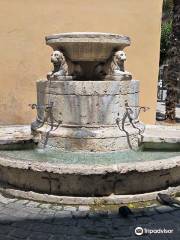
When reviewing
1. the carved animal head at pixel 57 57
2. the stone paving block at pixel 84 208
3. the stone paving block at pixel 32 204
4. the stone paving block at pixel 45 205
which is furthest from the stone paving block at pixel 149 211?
the carved animal head at pixel 57 57

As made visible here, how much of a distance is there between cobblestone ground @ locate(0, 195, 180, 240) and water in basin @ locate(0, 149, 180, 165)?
77 centimetres

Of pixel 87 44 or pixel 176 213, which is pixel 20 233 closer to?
pixel 176 213

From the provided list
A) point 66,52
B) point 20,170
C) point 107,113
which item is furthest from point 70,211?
point 66,52

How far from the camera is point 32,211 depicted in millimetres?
4883

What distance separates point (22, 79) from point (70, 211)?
6.04 meters

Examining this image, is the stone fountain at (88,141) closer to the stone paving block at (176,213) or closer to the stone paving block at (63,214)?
the stone paving block at (63,214)

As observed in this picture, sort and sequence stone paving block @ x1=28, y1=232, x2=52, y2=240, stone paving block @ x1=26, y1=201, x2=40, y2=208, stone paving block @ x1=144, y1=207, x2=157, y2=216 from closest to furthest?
1. stone paving block @ x1=28, y1=232, x2=52, y2=240
2. stone paving block @ x1=144, y1=207, x2=157, y2=216
3. stone paving block @ x1=26, y1=201, x2=40, y2=208

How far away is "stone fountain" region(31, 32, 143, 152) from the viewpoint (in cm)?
606

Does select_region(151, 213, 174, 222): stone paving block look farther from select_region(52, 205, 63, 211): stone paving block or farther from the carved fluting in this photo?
the carved fluting

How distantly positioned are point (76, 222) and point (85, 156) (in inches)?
56.6

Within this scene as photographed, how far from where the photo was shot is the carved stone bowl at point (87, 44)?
6016mm

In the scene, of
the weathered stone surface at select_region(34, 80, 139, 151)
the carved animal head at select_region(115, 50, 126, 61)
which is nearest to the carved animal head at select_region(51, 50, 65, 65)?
the weathered stone surface at select_region(34, 80, 139, 151)

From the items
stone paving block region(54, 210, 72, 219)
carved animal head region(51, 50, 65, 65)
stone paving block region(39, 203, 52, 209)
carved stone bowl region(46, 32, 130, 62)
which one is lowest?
stone paving block region(54, 210, 72, 219)

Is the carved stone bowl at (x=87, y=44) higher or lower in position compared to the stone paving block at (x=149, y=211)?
higher
